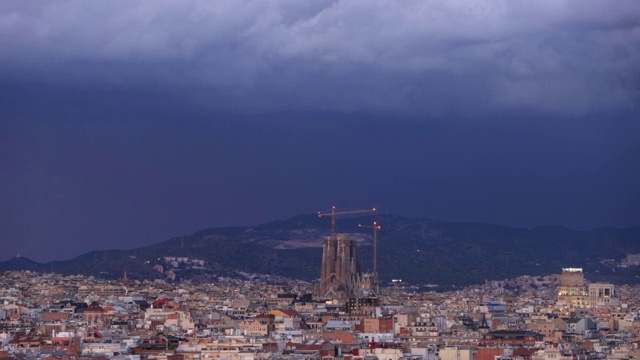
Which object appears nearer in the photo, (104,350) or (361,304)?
(104,350)

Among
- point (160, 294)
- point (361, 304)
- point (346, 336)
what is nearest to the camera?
point (346, 336)

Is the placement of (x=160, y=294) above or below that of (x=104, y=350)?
above

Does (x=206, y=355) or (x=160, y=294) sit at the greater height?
(x=160, y=294)

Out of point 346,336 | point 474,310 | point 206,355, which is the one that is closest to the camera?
point 206,355

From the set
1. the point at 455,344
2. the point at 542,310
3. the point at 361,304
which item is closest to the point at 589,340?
the point at 455,344

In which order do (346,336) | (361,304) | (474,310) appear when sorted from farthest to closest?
(474,310) < (361,304) < (346,336)

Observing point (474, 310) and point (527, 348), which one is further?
point (474, 310)

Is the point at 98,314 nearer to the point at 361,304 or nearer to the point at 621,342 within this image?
the point at 361,304

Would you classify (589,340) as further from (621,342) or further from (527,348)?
(527,348)

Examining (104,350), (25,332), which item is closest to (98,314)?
(25,332)
